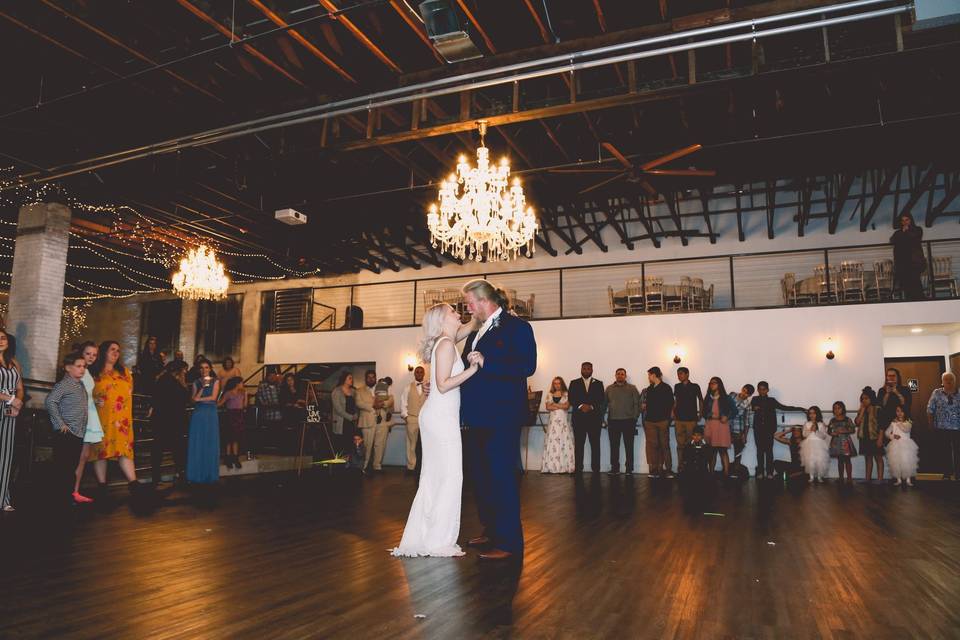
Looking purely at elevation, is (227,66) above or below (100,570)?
above

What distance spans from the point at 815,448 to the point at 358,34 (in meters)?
7.87

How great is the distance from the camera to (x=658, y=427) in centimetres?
939

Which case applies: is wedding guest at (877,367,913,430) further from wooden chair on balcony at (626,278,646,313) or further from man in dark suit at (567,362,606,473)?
wooden chair on balcony at (626,278,646,313)

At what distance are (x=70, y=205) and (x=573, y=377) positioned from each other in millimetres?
8425

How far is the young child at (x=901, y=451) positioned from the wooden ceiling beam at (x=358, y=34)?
25.1ft

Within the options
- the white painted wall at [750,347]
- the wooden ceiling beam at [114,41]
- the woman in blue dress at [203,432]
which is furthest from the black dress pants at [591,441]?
the wooden ceiling beam at [114,41]

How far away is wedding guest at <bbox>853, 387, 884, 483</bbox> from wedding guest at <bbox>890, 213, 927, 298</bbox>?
195cm

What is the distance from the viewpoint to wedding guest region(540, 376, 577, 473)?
32.8ft

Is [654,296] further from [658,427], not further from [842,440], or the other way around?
[842,440]

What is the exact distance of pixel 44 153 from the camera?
345 inches

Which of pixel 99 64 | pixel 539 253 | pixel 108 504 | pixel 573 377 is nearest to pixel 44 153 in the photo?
pixel 99 64

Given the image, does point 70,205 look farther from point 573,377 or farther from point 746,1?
point 746,1

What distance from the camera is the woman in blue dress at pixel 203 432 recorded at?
6699 mm

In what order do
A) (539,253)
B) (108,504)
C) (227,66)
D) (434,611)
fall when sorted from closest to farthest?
(434,611)
(108,504)
(227,66)
(539,253)
